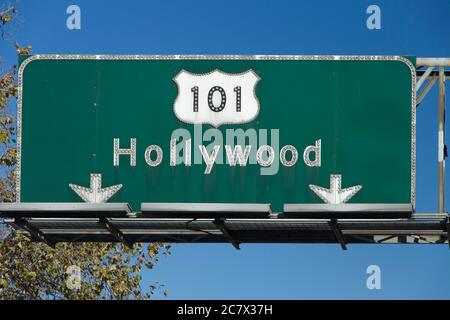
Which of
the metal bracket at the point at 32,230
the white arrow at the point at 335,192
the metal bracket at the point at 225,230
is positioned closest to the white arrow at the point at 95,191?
the metal bracket at the point at 32,230

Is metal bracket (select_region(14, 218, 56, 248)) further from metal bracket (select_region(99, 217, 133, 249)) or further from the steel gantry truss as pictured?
metal bracket (select_region(99, 217, 133, 249))

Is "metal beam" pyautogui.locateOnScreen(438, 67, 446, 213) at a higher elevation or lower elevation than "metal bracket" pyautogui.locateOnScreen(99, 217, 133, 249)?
higher

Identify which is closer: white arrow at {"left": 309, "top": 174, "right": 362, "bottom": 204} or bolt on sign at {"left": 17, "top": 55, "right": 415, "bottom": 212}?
white arrow at {"left": 309, "top": 174, "right": 362, "bottom": 204}

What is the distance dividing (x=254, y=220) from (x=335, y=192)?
1.83 m

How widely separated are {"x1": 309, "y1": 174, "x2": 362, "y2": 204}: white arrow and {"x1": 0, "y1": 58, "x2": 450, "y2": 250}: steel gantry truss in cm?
35

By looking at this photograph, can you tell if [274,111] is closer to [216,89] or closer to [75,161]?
[216,89]

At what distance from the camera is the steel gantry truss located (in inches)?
1172

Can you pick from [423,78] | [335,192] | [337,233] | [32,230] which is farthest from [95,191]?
[423,78]

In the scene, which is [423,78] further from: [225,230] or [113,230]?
[113,230]

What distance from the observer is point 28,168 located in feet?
100

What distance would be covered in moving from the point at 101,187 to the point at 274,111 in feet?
13.3

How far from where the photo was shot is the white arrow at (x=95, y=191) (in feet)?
99.6

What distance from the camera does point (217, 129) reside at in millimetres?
30359

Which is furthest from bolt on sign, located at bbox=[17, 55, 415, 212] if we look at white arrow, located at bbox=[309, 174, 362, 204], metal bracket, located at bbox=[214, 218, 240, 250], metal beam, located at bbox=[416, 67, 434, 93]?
metal bracket, located at bbox=[214, 218, 240, 250]
